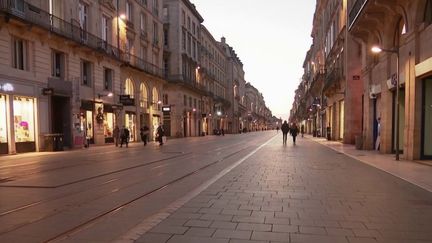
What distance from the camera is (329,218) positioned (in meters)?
6.29

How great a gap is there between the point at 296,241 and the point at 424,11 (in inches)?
532

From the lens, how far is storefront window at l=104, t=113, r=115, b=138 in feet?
110

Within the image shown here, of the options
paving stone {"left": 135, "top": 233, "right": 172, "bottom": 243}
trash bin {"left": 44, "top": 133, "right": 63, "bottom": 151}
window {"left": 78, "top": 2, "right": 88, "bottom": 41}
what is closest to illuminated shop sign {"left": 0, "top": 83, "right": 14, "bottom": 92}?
trash bin {"left": 44, "top": 133, "right": 63, "bottom": 151}

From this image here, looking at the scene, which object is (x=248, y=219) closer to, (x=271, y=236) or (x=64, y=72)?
(x=271, y=236)

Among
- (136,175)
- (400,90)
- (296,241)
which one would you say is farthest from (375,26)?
(296,241)

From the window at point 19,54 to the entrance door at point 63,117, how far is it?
4.29 m

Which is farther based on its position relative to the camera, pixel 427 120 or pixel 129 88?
pixel 129 88

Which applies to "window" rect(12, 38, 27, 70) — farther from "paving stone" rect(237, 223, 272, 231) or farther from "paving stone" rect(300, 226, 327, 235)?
"paving stone" rect(300, 226, 327, 235)

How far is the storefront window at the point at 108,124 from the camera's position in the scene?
33638 millimetres

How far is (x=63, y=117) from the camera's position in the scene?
90.2 feet

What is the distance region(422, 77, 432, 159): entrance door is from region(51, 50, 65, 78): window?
71.1 feet

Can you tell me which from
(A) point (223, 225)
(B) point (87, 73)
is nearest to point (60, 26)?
(B) point (87, 73)

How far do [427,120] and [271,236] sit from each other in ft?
42.1

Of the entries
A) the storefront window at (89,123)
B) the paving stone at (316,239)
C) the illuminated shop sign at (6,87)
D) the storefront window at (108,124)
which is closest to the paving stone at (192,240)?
the paving stone at (316,239)
